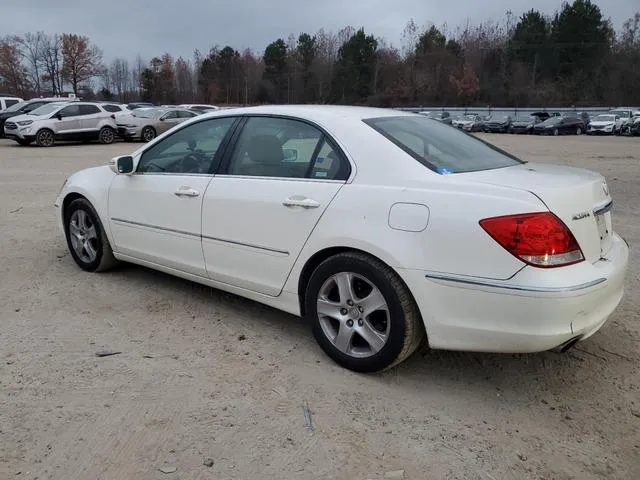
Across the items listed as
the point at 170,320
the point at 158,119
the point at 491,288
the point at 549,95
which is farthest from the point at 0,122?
the point at 549,95

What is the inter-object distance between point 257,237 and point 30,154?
16.9 metres

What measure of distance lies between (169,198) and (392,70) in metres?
91.4

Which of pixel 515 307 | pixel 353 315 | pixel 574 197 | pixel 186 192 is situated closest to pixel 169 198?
pixel 186 192

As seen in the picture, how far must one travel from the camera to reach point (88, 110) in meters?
21.9

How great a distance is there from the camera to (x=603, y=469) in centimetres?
249

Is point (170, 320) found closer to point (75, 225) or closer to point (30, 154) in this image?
point (75, 225)

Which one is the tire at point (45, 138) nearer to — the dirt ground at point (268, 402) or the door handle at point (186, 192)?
the dirt ground at point (268, 402)

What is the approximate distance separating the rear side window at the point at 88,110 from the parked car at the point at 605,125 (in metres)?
34.8

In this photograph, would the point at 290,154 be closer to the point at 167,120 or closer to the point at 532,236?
the point at 532,236

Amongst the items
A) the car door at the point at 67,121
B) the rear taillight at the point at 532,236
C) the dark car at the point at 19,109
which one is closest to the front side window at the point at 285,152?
the rear taillight at the point at 532,236

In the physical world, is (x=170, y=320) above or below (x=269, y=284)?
below

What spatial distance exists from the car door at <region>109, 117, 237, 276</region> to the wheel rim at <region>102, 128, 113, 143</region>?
19.4 m

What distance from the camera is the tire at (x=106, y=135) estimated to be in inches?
881

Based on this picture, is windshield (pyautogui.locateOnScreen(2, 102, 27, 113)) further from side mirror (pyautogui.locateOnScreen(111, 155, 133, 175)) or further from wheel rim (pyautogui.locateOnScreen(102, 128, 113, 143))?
side mirror (pyautogui.locateOnScreen(111, 155, 133, 175))
